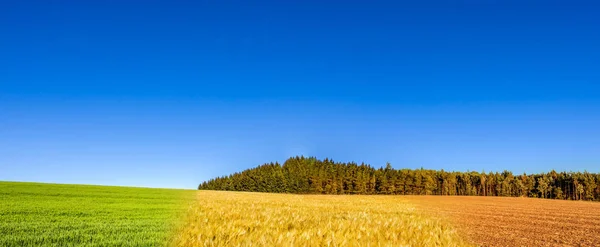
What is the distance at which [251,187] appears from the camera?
115 meters

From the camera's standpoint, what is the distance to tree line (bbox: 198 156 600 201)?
108 meters

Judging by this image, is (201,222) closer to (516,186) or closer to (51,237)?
(51,237)

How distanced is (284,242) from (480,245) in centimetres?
678

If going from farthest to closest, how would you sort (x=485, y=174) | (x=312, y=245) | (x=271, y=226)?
(x=485, y=174) → (x=271, y=226) → (x=312, y=245)

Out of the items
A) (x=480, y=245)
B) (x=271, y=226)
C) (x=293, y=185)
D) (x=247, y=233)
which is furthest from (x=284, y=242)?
(x=293, y=185)

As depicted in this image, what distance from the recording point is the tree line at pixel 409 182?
355 ft

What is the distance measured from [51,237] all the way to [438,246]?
10164mm

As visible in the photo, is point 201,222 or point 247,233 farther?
point 201,222

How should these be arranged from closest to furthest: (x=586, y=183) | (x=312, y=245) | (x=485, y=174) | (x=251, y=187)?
(x=312, y=245)
(x=586, y=183)
(x=251, y=187)
(x=485, y=174)

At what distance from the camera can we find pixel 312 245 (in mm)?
10125

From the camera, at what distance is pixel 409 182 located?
115m

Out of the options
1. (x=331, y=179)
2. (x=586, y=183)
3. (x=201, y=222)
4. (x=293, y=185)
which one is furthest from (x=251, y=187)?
(x=201, y=222)

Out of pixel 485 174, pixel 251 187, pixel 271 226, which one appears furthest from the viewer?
pixel 485 174

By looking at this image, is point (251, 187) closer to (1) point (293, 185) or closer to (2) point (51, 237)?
(1) point (293, 185)
